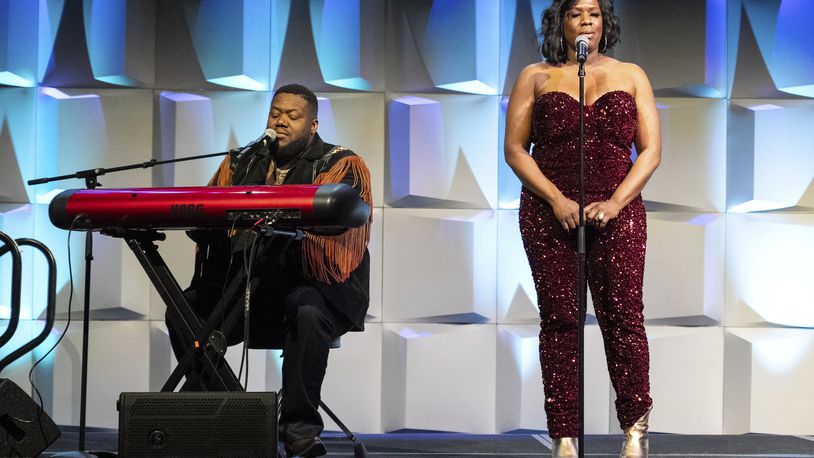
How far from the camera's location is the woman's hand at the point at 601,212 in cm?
280

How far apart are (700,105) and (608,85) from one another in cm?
171

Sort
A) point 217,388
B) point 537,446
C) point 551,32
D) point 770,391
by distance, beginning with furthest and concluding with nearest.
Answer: point 770,391 → point 537,446 → point 551,32 → point 217,388

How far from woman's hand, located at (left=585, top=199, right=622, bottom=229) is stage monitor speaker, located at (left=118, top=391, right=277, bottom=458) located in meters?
1.07

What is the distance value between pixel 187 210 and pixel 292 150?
0.69m

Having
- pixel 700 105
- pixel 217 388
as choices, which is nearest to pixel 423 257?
pixel 700 105

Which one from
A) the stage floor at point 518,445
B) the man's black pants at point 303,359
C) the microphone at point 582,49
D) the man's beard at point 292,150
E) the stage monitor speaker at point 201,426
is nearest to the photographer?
the stage monitor speaker at point 201,426

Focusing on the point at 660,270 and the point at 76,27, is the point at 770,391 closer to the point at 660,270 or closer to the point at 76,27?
the point at 660,270

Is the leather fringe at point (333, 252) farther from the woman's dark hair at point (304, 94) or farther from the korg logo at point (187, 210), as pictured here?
the korg logo at point (187, 210)

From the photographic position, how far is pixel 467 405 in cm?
443

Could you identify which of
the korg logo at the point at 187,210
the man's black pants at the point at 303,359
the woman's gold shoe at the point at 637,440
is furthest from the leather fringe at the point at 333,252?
the woman's gold shoe at the point at 637,440

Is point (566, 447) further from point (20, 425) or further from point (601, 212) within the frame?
point (20, 425)

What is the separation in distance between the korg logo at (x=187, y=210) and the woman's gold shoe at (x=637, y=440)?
1.44 meters

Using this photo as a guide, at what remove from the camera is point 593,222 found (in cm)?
282

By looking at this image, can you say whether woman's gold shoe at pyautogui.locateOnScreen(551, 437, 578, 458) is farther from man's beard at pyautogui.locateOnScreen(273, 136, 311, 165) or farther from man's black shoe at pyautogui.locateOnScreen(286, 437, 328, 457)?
man's beard at pyautogui.locateOnScreen(273, 136, 311, 165)
